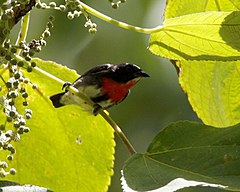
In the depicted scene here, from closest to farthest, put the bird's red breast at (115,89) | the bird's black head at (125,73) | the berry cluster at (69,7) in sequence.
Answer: the berry cluster at (69,7)
the bird's red breast at (115,89)
the bird's black head at (125,73)

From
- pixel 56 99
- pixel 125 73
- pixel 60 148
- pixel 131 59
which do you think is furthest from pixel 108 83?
pixel 131 59

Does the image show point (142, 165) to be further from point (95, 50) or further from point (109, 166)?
point (95, 50)

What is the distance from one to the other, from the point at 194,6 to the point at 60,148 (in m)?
0.52

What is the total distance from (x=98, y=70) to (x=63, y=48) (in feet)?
7.94

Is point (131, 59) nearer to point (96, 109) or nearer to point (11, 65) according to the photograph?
point (96, 109)

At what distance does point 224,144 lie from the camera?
1.75 meters

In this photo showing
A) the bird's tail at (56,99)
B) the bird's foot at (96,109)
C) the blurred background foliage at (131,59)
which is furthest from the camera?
the blurred background foliage at (131,59)

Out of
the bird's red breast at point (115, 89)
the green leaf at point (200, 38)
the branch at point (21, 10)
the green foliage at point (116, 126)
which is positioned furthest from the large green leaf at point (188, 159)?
the bird's red breast at point (115, 89)

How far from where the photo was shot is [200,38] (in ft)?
6.13

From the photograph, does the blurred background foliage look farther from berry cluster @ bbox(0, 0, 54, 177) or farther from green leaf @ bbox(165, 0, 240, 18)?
berry cluster @ bbox(0, 0, 54, 177)

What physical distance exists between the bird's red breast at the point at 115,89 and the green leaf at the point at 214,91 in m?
0.64

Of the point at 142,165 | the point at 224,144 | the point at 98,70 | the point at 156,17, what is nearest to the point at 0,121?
the point at 142,165

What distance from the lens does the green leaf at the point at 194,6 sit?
2.09 m

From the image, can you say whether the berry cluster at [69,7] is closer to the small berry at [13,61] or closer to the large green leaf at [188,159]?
the small berry at [13,61]
